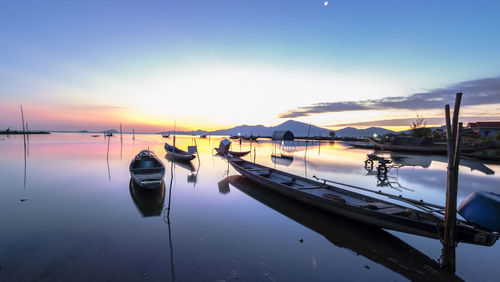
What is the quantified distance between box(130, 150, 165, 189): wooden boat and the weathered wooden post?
35.2 ft

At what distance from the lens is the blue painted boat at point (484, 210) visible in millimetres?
4875

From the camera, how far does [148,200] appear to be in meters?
10.7

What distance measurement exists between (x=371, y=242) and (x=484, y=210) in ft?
9.60

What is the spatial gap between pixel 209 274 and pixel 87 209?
24.8 ft

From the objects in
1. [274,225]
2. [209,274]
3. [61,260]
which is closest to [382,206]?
[274,225]

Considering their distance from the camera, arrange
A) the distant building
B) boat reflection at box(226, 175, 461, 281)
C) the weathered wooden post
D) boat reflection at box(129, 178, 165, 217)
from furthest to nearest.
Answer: the distant building < boat reflection at box(129, 178, 165, 217) < boat reflection at box(226, 175, 461, 281) < the weathered wooden post

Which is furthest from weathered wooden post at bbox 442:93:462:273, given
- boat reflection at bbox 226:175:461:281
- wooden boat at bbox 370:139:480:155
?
wooden boat at bbox 370:139:480:155

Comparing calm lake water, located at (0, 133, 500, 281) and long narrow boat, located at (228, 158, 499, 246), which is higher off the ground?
long narrow boat, located at (228, 158, 499, 246)

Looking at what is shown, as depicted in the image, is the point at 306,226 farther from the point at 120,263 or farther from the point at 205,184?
the point at 205,184

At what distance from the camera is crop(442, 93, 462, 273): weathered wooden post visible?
5090mm

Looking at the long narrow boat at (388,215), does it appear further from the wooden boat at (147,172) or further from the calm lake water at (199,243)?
the wooden boat at (147,172)

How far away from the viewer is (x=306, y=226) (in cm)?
820

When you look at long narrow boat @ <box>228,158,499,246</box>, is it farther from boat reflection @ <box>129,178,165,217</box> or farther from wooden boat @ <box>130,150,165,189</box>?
wooden boat @ <box>130,150,165,189</box>

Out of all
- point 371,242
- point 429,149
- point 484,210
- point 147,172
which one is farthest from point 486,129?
point 147,172
